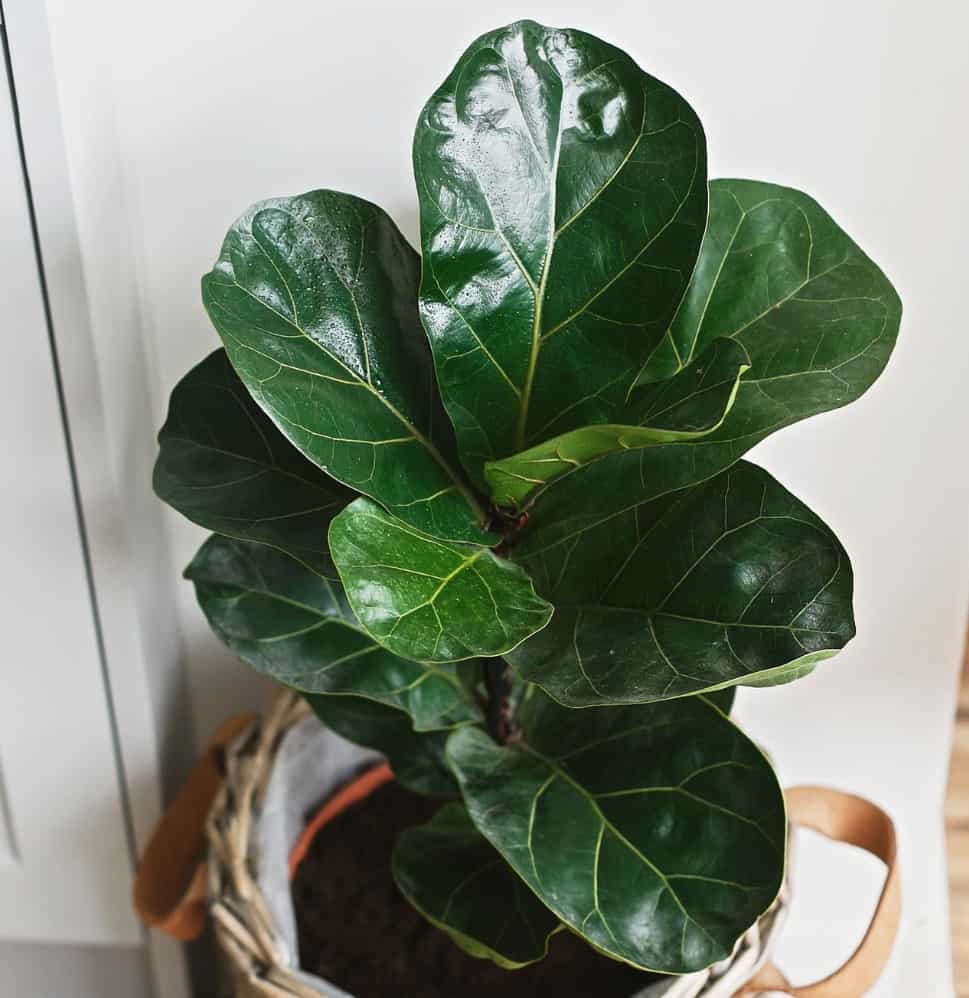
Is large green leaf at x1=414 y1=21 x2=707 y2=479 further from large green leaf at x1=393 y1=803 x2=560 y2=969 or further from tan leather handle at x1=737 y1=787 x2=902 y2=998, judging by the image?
tan leather handle at x1=737 y1=787 x2=902 y2=998

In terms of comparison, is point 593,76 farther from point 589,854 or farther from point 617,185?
point 589,854

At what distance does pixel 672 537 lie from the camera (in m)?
0.73

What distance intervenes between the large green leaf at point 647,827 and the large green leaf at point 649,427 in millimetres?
211

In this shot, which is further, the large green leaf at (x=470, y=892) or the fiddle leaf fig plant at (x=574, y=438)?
the large green leaf at (x=470, y=892)

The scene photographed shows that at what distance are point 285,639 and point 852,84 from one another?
0.63 m

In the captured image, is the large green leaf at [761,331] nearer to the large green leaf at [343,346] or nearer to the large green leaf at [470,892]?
the large green leaf at [343,346]

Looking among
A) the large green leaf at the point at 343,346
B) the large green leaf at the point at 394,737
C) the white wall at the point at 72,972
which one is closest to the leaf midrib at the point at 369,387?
the large green leaf at the point at 343,346

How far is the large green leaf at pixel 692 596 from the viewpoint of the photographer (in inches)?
25.9

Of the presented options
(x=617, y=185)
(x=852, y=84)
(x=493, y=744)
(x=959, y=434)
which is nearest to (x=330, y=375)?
(x=617, y=185)

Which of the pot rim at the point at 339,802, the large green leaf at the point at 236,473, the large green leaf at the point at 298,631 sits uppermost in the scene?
the large green leaf at the point at 236,473

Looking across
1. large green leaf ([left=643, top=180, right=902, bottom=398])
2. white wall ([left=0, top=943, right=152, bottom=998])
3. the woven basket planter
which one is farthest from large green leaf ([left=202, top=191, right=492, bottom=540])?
white wall ([left=0, top=943, right=152, bottom=998])

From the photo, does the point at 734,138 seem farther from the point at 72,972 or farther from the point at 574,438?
the point at 72,972

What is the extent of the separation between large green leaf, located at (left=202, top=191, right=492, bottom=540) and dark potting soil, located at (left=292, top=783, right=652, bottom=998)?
18.2 inches

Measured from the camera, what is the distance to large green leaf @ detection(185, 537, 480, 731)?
89 centimetres
